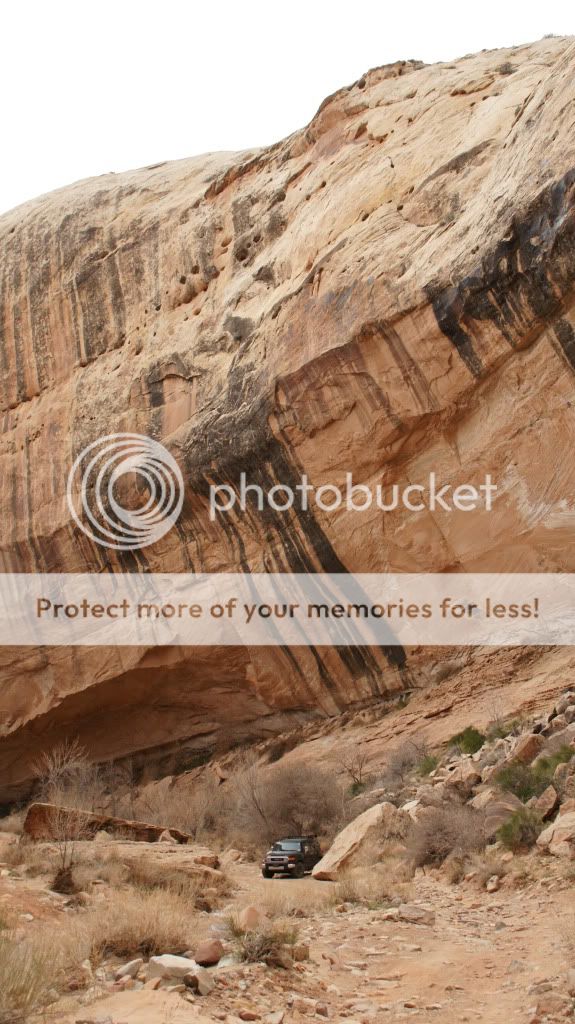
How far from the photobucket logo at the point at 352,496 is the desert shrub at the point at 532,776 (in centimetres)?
573

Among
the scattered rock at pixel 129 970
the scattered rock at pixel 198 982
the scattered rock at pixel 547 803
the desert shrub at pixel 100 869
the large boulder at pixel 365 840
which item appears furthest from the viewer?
the large boulder at pixel 365 840

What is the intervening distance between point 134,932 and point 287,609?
12.2 meters

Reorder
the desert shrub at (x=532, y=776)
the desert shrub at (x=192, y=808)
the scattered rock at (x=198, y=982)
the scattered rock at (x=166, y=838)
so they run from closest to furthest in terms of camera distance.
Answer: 1. the scattered rock at (x=198, y=982)
2. the desert shrub at (x=532, y=776)
3. the scattered rock at (x=166, y=838)
4. the desert shrub at (x=192, y=808)

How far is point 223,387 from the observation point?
18.4 meters

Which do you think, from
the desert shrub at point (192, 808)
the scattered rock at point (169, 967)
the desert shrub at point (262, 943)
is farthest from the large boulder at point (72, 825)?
the scattered rock at point (169, 967)

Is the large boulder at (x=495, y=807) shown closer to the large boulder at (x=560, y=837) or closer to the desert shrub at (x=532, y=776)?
the desert shrub at (x=532, y=776)

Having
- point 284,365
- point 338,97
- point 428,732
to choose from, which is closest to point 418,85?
point 338,97

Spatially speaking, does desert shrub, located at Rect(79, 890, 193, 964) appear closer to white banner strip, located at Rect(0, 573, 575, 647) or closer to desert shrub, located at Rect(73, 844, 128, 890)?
desert shrub, located at Rect(73, 844, 128, 890)

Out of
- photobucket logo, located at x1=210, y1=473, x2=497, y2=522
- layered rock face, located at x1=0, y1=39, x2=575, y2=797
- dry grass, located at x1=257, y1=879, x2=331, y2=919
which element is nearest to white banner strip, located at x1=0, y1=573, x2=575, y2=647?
layered rock face, located at x1=0, y1=39, x2=575, y2=797

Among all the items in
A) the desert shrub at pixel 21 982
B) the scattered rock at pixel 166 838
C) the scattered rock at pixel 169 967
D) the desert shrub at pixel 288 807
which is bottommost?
the desert shrub at pixel 288 807

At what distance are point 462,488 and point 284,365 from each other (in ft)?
13.1

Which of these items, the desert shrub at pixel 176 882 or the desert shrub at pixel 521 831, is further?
the desert shrub at pixel 521 831

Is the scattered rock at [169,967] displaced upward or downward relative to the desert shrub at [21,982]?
downward

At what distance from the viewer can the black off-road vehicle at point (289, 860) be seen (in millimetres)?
11836
